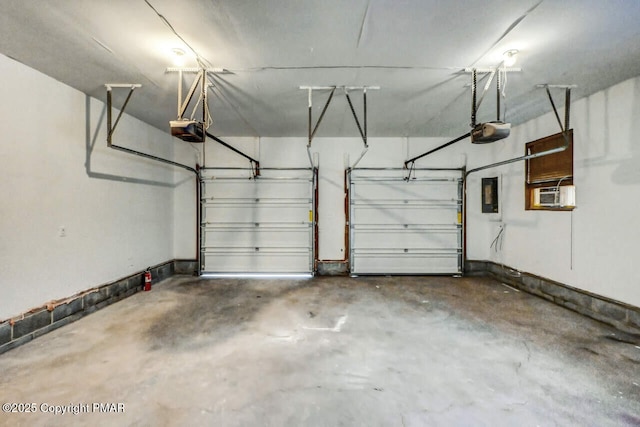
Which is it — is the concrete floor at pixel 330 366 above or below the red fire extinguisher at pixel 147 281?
below

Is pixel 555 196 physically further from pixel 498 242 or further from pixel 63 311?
pixel 63 311

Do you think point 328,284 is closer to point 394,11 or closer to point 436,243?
point 436,243

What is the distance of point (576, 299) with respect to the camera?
3.81 m

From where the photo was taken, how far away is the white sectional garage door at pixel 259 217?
229 inches

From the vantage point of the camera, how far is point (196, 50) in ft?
8.45

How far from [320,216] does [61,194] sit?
4147 millimetres

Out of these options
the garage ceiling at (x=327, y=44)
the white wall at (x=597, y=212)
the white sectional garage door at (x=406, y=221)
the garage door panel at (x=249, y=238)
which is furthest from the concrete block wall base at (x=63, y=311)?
the white wall at (x=597, y=212)

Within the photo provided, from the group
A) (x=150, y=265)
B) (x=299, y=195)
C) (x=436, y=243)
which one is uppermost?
(x=299, y=195)

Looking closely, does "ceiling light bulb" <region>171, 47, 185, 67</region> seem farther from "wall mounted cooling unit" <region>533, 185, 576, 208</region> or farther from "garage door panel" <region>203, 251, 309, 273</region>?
"wall mounted cooling unit" <region>533, 185, 576, 208</region>

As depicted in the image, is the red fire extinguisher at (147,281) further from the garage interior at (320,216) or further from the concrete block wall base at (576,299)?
the concrete block wall base at (576,299)

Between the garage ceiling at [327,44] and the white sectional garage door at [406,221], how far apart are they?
87.7 inches

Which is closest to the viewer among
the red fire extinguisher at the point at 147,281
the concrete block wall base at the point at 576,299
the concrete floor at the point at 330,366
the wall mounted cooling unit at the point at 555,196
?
the concrete floor at the point at 330,366

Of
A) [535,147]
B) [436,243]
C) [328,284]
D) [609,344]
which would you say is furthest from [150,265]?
[535,147]

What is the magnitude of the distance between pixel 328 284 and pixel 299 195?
2.01 meters
